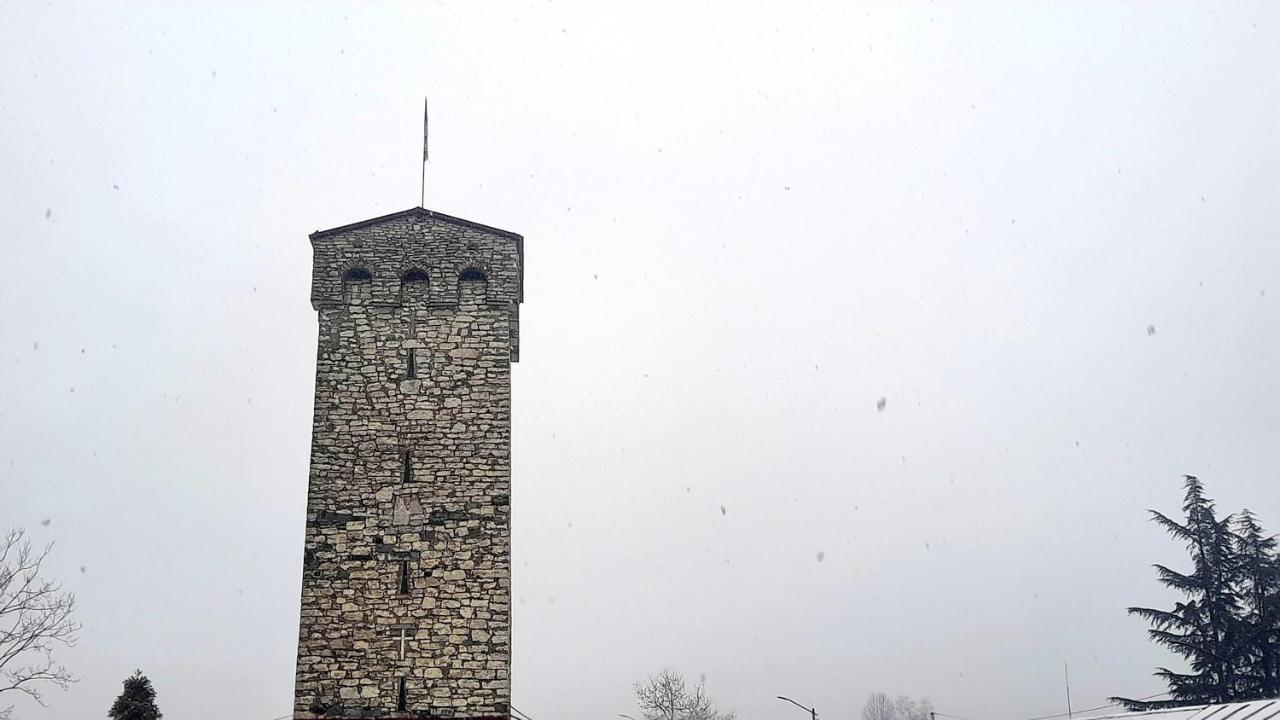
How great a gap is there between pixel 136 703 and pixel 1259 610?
97.3ft

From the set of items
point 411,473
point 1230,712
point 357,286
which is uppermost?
point 357,286

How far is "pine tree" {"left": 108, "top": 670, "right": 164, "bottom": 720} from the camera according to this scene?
20.3 metres

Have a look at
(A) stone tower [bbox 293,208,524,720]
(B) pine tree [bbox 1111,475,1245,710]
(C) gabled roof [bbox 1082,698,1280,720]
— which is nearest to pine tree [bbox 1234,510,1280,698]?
(B) pine tree [bbox 1111,475,1245,710]

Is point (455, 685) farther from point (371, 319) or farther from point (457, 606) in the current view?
point (371, 319)

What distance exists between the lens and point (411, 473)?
16812 mm

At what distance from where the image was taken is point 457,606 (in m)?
16.1

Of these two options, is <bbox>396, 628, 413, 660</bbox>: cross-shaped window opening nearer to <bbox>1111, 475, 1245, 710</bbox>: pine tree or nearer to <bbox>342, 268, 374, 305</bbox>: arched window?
<bbox>342, 268, 374, 305</bbox>: arched window

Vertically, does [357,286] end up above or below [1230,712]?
above

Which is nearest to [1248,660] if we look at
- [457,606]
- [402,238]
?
[457,606]

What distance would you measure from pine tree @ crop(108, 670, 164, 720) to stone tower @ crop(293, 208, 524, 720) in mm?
6920

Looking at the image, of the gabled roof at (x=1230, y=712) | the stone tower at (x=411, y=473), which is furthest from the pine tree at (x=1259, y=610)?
the stone tower at (x=411, y=473)

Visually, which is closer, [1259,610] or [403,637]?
[403,637]

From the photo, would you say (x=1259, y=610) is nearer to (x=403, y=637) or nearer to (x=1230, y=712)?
(x=1230, y=712)

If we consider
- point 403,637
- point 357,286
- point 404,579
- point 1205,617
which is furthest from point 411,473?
point 1205,617
